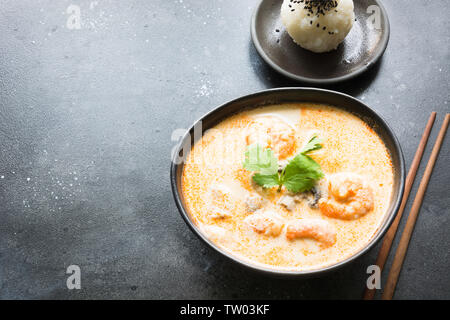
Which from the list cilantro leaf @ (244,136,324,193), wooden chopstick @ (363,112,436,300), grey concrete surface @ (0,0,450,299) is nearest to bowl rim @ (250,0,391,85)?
grey concrete surface @ (0,0,450,299)

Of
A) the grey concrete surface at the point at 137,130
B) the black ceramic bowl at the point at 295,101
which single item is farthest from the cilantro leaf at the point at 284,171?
the grey concrete surface at the point at 137,130

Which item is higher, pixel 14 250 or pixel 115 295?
pixel 14 250

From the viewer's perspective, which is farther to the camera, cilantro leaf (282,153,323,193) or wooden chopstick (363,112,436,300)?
wooden chopstick (363,112,436,300)

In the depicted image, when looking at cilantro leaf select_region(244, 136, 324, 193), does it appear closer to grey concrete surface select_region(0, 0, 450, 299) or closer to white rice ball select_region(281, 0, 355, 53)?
grey concrete surface select_region(0, 0, 450, 299)
